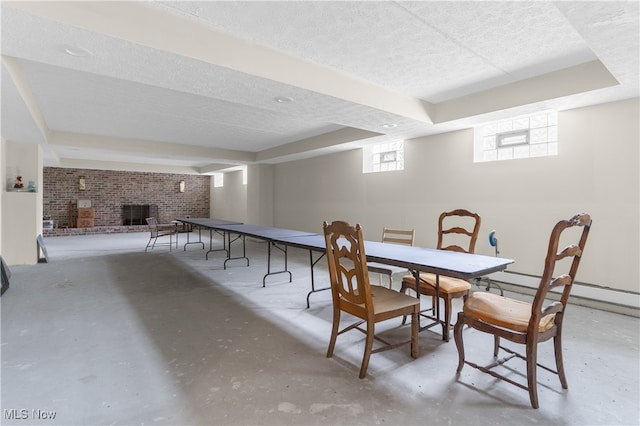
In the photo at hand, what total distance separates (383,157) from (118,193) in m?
10.7

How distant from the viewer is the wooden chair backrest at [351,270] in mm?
2029

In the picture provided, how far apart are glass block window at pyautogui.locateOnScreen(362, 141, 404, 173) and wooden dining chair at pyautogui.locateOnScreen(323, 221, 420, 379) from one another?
4018 mm

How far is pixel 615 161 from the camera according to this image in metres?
3.44

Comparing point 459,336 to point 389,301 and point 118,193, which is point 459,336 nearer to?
point 389,301

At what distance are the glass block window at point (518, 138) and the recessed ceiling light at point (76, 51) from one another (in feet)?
15.4

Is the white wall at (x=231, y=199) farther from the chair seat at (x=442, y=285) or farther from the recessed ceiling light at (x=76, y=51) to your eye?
the chair seat at (x=442, y=285)

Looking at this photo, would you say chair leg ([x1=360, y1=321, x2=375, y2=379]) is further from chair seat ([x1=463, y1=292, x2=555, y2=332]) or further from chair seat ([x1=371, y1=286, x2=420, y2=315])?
chair seat ([x1=463, y1=292, x2=555, y2=332])

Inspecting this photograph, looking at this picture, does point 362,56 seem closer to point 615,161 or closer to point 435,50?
point 435,50

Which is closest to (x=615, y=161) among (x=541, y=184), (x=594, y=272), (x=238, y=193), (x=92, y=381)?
(x=541, y=184)

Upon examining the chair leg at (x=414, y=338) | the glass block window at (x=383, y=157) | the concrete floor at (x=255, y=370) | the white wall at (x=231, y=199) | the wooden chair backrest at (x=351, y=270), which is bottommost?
the concrete floor at (x=255, y=370)

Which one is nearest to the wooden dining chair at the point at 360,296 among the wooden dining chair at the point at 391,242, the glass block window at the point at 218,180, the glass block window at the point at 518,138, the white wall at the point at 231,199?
the wooden dining chair at the point at 391,242

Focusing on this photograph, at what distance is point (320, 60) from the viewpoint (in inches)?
121

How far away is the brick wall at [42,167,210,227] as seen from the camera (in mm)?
10914

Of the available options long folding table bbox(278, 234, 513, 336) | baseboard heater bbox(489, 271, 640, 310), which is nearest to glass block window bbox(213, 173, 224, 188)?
long folding table bbox(278, 234, 513, 336)
